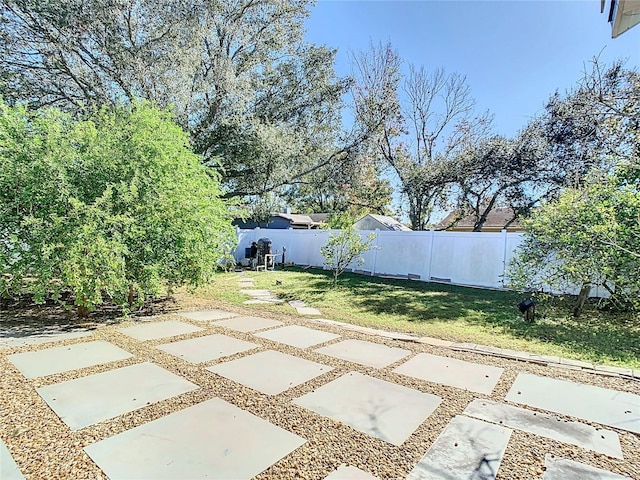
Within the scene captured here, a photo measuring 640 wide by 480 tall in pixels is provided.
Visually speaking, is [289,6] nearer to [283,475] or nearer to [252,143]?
[252,143]

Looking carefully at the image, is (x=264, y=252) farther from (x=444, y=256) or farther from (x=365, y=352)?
(x=365, y=352)

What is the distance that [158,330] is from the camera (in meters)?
4.97

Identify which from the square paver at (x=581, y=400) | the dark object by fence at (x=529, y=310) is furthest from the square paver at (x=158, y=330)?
the dark object by fence at (x=529, y=310)

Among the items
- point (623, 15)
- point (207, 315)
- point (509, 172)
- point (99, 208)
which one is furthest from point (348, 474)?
point (509, 172)

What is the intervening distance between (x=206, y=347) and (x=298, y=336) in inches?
49.3

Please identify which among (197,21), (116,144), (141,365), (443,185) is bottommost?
(141,365)

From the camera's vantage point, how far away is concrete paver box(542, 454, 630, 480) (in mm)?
2055

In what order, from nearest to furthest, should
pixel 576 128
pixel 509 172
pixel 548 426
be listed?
pixel 548 426, pixel 576 128, pixel 509 172

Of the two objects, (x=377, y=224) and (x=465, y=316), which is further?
(x=377, y=224)

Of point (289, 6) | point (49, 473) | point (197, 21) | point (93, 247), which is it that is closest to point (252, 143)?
point (197, 21)

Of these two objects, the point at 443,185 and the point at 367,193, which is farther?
the point at 367,193

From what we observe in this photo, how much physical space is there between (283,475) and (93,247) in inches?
157

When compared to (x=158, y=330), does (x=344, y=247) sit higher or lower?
higher

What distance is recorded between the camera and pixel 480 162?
475 inches
